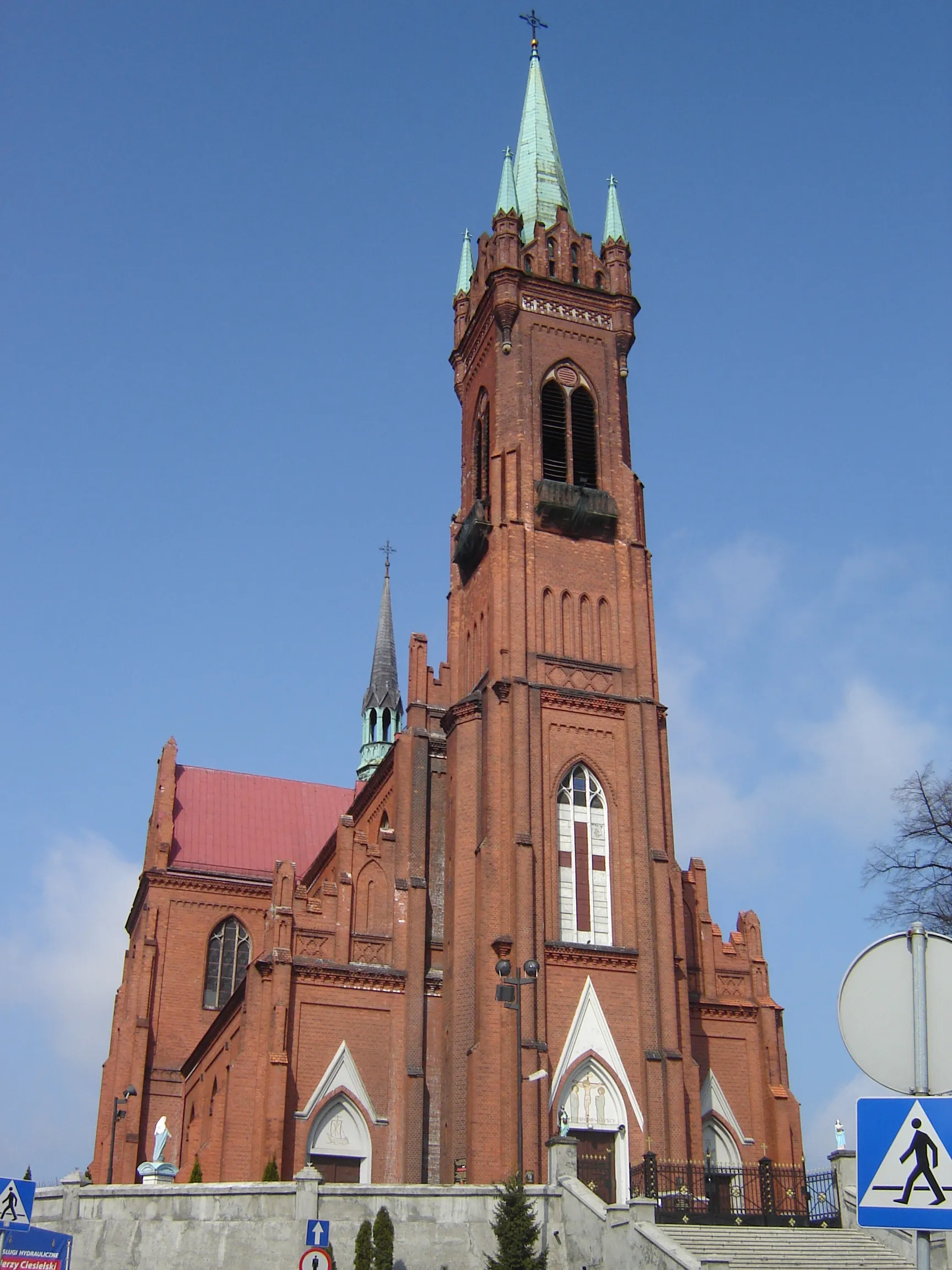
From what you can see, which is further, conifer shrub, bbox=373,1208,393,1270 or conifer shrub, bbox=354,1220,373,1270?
conifer shrub, bbox=373,1208,393,1270

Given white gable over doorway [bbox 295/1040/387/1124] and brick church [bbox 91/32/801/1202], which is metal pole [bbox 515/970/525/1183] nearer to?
brick church [bbox 91/32/801/1202]

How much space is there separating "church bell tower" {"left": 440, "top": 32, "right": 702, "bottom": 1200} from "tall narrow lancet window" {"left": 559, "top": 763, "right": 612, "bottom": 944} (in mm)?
49

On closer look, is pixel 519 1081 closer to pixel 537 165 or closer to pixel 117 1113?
pixel 117 1113

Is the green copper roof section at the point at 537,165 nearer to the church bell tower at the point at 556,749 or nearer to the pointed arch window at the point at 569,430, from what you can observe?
the church bell tower at the point at 556,749

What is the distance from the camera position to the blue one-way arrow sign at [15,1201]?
1224 centimetres

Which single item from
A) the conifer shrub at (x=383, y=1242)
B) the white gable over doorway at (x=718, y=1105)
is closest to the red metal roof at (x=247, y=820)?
the white gable over doorway at (x=718, y=1105)

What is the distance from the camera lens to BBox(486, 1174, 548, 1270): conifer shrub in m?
23.4

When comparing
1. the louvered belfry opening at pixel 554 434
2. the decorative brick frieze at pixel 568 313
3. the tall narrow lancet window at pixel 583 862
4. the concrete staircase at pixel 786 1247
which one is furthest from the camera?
the decorative brick frieze at pixel 568 313

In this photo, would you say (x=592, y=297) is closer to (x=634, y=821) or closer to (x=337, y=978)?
(x=634, y=821)

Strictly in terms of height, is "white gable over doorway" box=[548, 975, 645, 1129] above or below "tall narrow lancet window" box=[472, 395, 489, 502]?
below

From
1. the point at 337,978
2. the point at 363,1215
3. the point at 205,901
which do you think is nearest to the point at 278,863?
the point at 337,978

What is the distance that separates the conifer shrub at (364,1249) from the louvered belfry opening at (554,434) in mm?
22482

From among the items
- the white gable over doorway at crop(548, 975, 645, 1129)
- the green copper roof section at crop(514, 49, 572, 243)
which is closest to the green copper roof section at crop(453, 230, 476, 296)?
the green copper roof section at crop(514, 49, 572, 243)

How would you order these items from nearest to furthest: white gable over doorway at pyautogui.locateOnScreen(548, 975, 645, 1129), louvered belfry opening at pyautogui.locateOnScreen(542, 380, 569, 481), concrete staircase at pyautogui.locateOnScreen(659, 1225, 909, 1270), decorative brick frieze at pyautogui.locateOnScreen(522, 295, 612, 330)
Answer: concrete staircase at pyautogui.locateOnScreen(659, 1225, 909, 1270), white gable over doorway at pyautogui.locateOnScreen(548, 975, 645, 1129), louvered belfry opening at pyautogui.locateOnScreen(542, 380, 569, 481), decorative brick frieze at pyautogui.locateOnScreen(522, 295, 612, 330)
